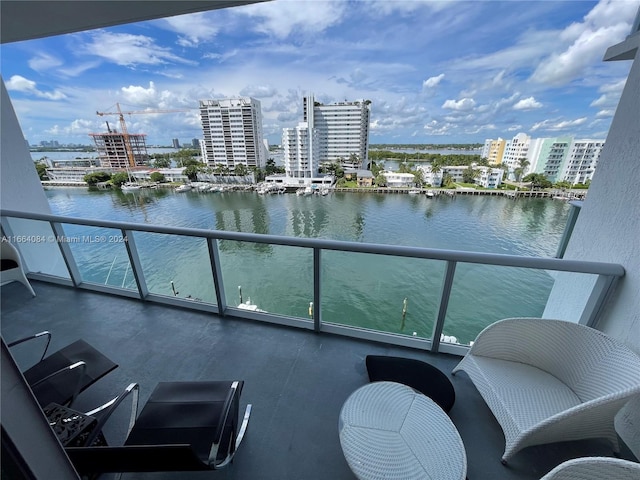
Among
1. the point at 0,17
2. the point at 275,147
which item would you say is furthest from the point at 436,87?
the point at 0,17

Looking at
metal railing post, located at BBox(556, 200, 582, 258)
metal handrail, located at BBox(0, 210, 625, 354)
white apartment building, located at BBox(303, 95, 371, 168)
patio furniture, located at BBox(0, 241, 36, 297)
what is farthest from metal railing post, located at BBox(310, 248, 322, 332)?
white apartment building, located at BBox(303, 95, 371, 168)

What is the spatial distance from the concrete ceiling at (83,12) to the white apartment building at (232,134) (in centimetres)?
2670

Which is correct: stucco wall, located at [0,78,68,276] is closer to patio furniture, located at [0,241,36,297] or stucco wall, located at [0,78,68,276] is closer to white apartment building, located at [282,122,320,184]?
patio furniture, located at [0,241,36,297]

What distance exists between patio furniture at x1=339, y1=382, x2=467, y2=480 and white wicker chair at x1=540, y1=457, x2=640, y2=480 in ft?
1.31

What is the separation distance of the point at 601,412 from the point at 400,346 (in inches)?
50.1

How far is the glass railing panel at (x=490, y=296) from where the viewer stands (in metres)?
2.22

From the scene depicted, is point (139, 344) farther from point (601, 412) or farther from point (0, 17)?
point (0, 17)

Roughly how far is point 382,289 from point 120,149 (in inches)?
819

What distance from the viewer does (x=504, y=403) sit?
5.06ft

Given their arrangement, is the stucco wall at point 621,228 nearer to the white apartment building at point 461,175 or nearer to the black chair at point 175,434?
the black chair at point 175,434

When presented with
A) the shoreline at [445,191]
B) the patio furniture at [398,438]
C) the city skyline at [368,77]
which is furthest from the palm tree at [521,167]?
the patio furniture at [398,438]

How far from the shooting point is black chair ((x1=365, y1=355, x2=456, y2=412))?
1759 millimetres

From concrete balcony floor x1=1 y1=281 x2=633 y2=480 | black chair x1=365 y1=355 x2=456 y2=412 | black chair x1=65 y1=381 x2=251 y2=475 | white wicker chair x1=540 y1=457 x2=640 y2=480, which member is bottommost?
concrete balcony floor x1=1 y1=281 x2=633 y2=480

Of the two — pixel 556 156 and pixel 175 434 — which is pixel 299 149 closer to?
pixel 556 156
